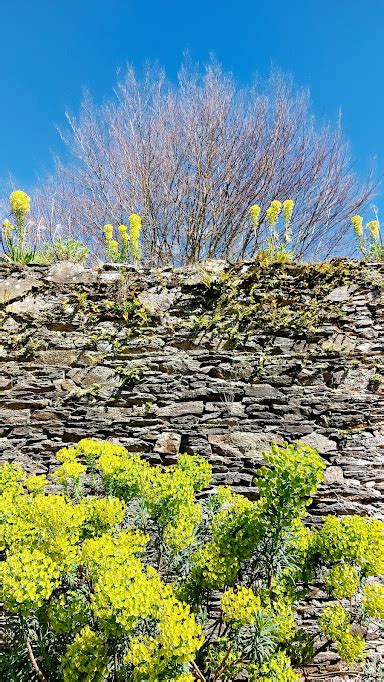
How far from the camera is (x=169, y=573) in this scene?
2.58 m

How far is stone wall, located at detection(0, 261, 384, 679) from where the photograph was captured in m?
3.48

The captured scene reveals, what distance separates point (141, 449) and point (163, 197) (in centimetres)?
608

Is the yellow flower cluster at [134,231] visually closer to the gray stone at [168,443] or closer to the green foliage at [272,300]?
the green foliage at [272,300]

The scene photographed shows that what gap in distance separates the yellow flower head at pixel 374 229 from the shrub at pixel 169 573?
3.26 m

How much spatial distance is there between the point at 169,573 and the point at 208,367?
65.7 inches

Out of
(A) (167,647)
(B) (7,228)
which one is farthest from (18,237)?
(A) (167,647)

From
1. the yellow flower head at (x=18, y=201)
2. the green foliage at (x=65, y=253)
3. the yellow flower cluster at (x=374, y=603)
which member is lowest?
the yellow flower cluster at (x=374, y=603)

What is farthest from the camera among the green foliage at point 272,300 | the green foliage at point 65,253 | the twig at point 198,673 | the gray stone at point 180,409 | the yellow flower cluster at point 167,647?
the green foliage at point 65,253

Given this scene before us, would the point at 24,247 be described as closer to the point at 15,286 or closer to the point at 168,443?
the point at 15,286

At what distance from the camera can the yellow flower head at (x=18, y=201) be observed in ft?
14.4

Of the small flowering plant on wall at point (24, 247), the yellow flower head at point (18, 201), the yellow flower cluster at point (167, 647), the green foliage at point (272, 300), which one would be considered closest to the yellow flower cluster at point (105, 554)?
the yellow flower cluster at point (167, 647)

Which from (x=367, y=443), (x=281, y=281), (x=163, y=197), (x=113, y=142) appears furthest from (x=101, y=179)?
(x=367, y=443)

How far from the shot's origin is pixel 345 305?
3998mm

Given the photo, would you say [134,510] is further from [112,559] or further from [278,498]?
[278,498]
